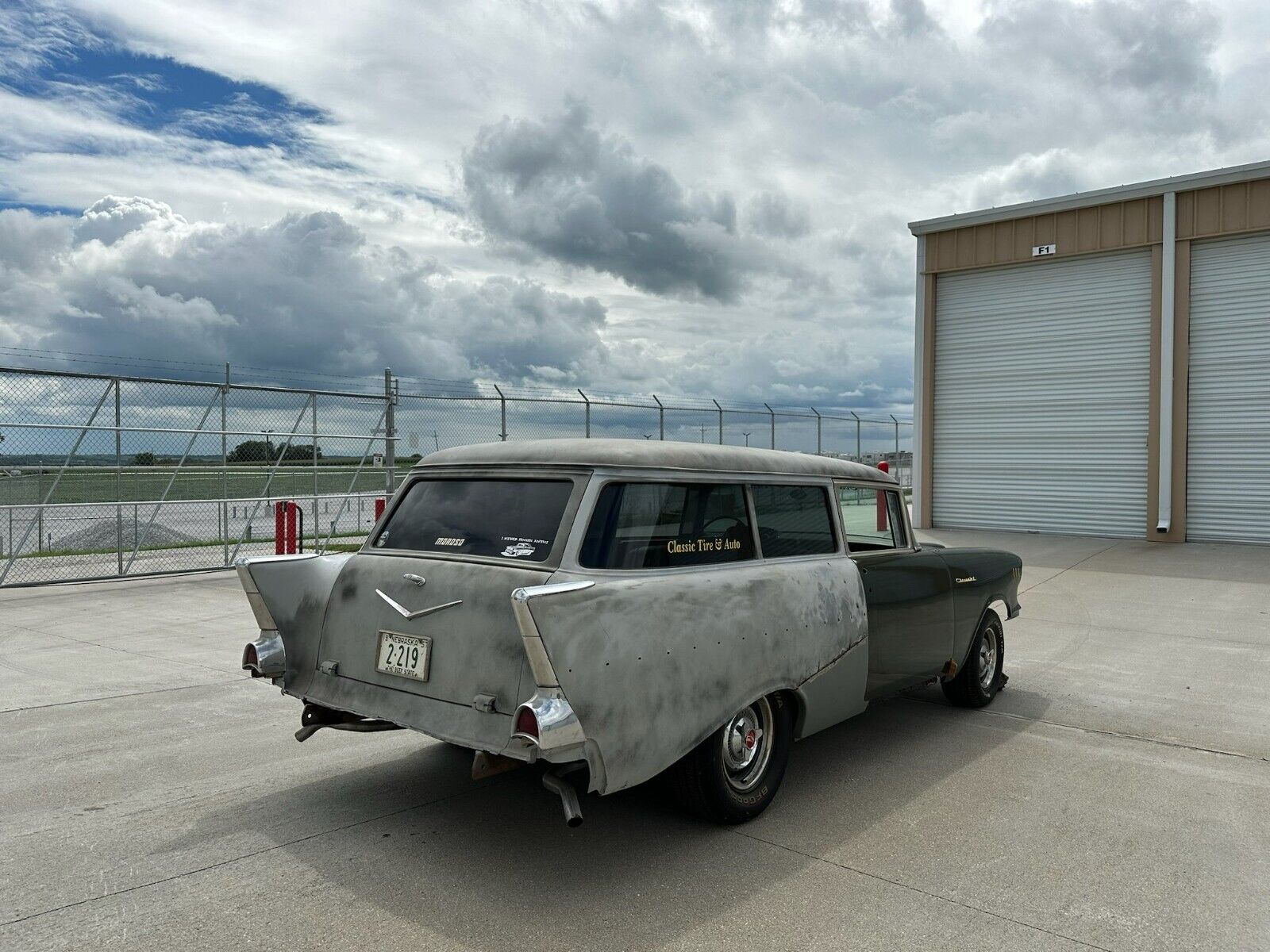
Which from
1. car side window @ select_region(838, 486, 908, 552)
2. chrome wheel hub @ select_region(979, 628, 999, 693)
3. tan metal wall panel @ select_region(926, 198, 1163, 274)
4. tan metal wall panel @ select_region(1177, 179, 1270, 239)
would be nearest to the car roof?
car side window @ select_region(838, 486, 908, 552)

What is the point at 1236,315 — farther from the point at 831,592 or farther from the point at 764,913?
the point at 764,913

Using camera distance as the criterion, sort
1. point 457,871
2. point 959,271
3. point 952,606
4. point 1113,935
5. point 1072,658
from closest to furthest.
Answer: point 1113,935 < point 457,871 < point 952,606 < point 1072,658 < point 959,271

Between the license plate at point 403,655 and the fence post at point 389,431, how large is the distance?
1180 cm

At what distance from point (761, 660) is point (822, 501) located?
1241 mm

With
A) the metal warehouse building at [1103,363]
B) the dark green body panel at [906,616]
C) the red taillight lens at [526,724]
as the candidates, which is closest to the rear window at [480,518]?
the red taillight lens at [526,724]

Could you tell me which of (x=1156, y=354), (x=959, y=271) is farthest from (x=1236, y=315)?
(x=959, y=271)

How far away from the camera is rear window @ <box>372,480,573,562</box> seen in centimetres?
395

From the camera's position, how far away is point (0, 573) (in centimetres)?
1205

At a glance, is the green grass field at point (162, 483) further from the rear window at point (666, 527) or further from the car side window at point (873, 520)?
the rear window at point (666, 527)

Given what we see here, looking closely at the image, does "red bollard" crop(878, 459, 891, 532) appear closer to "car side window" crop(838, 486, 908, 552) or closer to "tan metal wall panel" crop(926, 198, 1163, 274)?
"car side window" crop(838, 486, 908, 552)

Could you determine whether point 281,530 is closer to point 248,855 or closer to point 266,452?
point 266,452

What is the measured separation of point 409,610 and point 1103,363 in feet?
58.5

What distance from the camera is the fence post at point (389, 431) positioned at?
50.9 feet

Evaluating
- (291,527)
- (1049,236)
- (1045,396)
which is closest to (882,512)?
(291,527)
